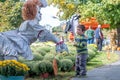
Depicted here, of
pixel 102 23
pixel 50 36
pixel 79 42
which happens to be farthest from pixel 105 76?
pixel 102 23

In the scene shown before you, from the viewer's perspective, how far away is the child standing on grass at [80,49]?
1161 cm

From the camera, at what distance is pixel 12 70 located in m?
8.23

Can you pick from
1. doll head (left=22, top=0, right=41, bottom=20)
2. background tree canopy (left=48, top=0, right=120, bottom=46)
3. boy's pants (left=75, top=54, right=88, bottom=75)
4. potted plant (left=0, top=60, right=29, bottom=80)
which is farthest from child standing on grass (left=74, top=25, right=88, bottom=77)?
background tree canopy (left=48, top=0, right=120, bottom=46)

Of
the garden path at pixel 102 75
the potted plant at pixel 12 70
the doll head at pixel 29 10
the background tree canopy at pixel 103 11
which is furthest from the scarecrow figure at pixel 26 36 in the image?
the background tree canopy at pixel 103 11

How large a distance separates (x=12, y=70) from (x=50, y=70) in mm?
2811

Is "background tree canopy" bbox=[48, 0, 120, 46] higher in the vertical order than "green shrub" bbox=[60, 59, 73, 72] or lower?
higher

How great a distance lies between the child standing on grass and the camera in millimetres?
11609

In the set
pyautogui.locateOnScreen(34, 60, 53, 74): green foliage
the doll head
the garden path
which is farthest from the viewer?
the garden path

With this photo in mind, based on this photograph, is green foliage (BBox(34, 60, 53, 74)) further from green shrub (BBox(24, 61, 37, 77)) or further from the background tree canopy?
the background tree canopy

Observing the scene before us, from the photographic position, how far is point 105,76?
1159 cm

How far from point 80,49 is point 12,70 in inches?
149

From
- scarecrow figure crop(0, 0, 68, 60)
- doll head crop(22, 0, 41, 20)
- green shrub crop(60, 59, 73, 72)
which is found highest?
doll head crop(22, 0, 41, 20)

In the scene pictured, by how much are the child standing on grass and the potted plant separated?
3558 millimetres

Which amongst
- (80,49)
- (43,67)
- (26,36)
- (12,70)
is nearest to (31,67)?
(43,67)
